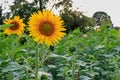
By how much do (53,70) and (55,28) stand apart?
1.32 metres

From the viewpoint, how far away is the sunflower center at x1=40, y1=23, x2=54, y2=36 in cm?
221

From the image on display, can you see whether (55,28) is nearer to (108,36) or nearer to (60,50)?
(60,50)

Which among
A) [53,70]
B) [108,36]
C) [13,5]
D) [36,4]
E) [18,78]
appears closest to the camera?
[18,78]

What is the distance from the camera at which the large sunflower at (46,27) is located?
2.19 m

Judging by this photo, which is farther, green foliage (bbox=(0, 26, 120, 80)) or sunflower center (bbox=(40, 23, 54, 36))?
green foliage (bbox=(0, 26, 120, 80))

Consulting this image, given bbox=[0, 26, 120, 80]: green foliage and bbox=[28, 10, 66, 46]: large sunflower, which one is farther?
bbox=[0, 26, 120, 80]: green foliage

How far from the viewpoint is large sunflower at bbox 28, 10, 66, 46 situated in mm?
2194

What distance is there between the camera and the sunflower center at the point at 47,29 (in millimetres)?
2205

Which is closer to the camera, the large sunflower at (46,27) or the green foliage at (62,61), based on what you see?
the large sunflower at (46,27)


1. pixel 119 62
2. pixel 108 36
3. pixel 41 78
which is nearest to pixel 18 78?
pixel 41 78

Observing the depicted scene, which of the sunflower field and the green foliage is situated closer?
the sunflower field

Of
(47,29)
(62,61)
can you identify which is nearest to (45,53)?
(47,29)

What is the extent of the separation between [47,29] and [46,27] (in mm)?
12

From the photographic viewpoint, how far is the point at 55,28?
7.35ft
